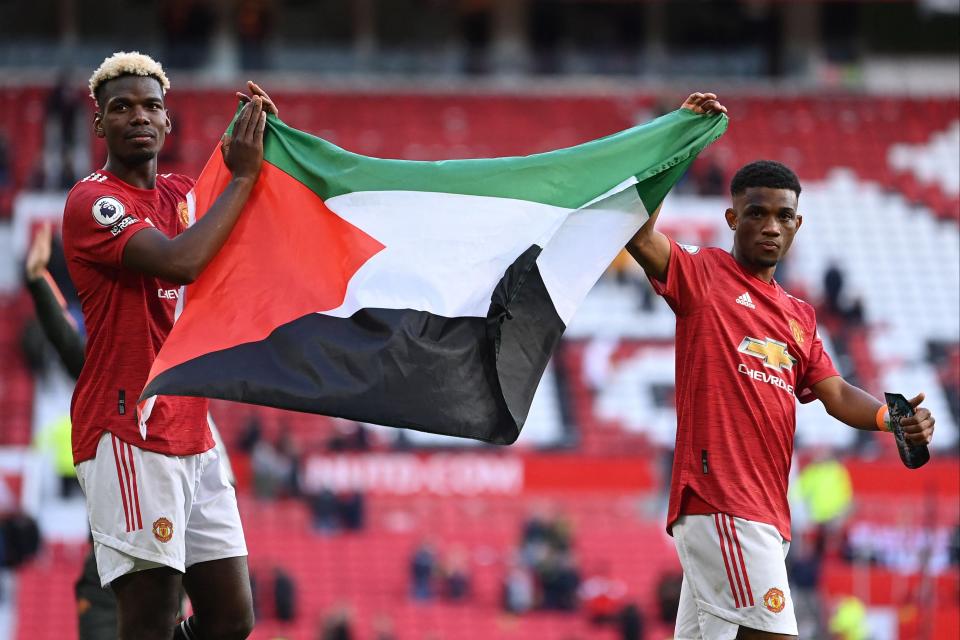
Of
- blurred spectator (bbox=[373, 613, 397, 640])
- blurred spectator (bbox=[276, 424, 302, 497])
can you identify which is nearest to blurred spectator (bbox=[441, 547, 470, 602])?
blurred spectator (bbox=[373, 613, 397, 640])

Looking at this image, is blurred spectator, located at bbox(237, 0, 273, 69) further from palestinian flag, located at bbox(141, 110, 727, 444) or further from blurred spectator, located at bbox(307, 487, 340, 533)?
palestinian flag, located at bbox(141, 110, 727, 444)

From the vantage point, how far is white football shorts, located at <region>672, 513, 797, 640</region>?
5.18 m

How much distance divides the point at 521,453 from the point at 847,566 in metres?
4.44

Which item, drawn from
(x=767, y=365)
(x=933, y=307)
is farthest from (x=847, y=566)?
(x=767, y=365)

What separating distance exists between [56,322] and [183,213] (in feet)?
4.62

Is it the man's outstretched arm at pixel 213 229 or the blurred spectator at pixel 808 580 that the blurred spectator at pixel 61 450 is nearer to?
the blurred spectator at pixel 808 580

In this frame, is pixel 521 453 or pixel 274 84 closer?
pixel 521 453

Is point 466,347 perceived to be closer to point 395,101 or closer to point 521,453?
A: point 521,453

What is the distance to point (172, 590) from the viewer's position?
4.90 metres

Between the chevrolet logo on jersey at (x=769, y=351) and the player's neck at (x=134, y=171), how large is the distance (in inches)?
83.1

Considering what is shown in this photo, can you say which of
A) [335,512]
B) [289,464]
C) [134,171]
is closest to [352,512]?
[335,512]

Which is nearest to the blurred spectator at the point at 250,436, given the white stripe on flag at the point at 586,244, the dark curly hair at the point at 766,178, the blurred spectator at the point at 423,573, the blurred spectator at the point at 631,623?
the blurred spectator at the point at 423,573

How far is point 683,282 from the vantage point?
5406 mm

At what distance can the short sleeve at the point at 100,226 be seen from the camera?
483 centimetres
